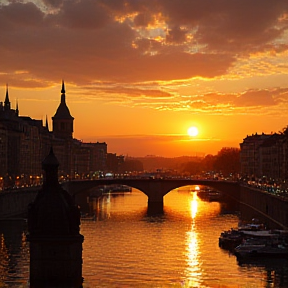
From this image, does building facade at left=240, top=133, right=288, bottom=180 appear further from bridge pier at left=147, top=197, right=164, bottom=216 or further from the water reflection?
the water reflection

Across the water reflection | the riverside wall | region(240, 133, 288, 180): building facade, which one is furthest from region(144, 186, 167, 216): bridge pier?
the water reflection

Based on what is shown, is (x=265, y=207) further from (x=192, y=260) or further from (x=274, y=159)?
(x=274, y=159)

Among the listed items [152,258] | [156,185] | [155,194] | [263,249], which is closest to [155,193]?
[155,194]

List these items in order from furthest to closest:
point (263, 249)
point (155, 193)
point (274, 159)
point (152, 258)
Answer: point (274, 159), point (155, 193), point (263, 249), point (152, 258)

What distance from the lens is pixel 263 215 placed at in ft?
368

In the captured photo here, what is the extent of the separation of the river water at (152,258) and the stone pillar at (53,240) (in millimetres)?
8054

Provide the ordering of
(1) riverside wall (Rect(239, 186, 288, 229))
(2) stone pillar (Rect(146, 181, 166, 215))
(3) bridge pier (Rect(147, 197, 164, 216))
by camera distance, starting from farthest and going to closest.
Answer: (2) stone pillar (Rect(146, 181, 166, 215))
(3) bridge pier (Rect(147, 197, 164, 216))
(1) riverside wall (Rect(239, 186, 288, 229))

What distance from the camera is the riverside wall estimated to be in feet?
306

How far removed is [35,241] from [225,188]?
11197 centimetres

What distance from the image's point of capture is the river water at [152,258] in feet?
190

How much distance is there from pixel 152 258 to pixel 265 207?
46.3 meters

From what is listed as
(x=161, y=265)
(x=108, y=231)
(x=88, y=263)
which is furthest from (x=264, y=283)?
(x=108, y=231)

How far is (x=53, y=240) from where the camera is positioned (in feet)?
150

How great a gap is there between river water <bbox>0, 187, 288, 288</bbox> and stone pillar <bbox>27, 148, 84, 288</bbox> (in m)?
8.05
